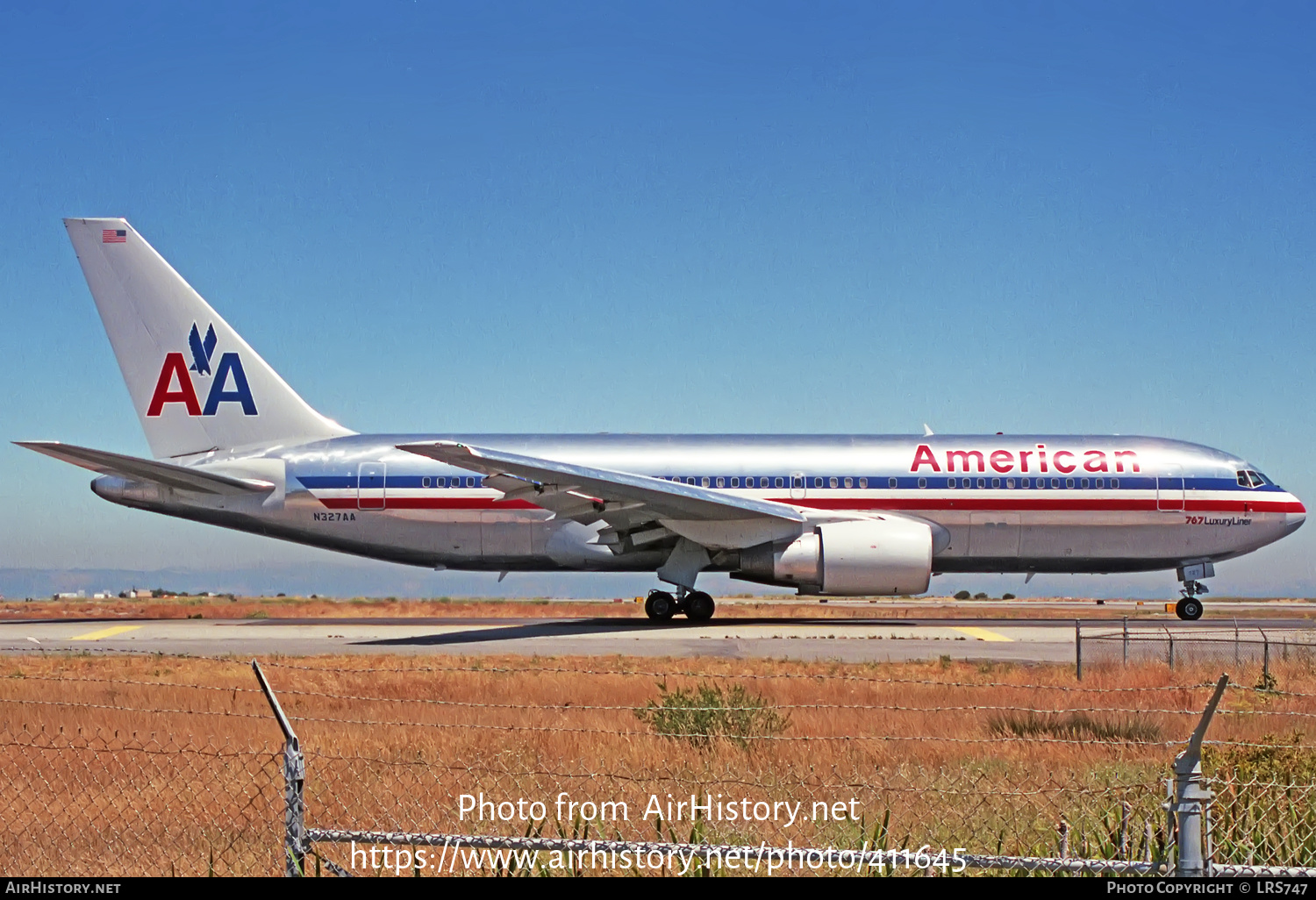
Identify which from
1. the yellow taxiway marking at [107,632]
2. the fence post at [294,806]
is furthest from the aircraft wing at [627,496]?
the fence post at [294,806]

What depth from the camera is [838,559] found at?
75.7 ft

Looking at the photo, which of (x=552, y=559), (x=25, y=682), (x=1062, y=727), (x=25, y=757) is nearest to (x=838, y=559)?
(x=552, y=559)

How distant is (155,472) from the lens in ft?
80.1

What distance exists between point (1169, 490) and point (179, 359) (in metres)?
22.4

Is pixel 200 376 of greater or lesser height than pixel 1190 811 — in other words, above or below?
above

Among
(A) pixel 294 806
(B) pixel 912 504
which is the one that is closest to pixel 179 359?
(B) pixel 912 504

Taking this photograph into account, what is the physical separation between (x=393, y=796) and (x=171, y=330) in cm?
2154

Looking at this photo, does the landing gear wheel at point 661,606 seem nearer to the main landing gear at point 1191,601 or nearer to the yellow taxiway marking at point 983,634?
the yellow taxiway marking at point 983,634

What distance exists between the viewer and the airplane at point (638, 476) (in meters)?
25.4

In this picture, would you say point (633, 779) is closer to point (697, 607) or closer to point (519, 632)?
point (519, 632)

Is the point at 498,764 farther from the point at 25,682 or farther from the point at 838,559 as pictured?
the point at 838,559

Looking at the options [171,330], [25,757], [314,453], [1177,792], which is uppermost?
[171,330]

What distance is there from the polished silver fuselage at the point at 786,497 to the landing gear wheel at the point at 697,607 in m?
0.96

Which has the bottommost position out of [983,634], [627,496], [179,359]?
[983,634]
